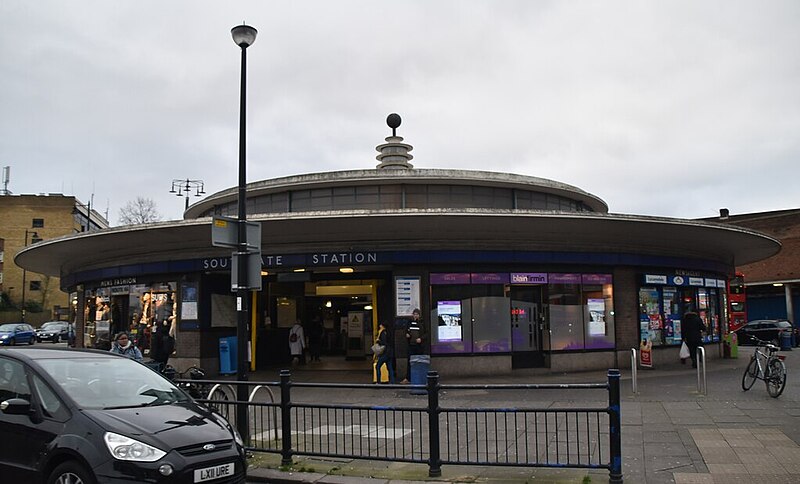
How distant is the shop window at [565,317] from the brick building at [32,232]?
233ft

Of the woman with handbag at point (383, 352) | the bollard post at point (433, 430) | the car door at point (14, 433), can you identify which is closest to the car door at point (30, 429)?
the car door at point (14, 433)

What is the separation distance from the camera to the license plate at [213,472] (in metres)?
6.17

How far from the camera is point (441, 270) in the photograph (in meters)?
17.8

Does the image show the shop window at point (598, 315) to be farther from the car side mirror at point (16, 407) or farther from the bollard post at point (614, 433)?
the car side mirror at point (16, 407)

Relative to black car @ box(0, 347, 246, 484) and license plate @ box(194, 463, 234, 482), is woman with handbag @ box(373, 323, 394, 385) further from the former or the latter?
license plate @ box(194, 463, 234, 482)

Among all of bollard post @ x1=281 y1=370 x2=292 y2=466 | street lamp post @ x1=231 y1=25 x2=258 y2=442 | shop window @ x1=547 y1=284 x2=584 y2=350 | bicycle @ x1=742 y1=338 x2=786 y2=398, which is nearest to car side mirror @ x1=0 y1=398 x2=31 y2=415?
bollard post @ x1=281 y1=370 x2=292 y2=466

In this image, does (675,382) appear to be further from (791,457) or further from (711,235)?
(791,457)

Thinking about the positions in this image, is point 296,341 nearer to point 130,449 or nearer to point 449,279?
point 449,279

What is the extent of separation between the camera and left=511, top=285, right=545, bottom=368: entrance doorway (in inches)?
729

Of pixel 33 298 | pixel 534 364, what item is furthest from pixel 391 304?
pixel 33 298

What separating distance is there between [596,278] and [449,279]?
179 inches

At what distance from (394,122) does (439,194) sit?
4.17 metres

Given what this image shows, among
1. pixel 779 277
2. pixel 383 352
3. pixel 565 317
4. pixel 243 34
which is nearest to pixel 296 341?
pixel 383 352

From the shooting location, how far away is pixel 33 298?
7738 cm
